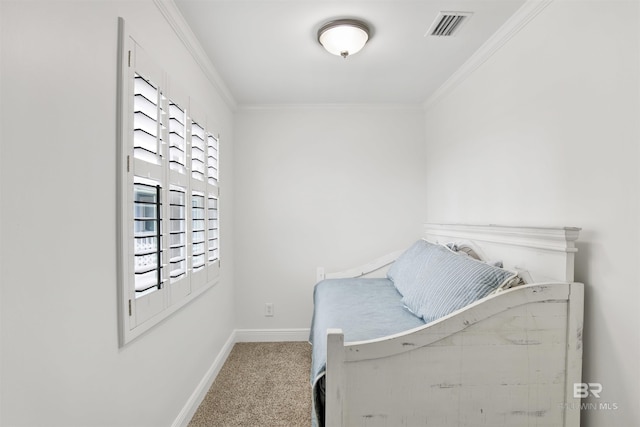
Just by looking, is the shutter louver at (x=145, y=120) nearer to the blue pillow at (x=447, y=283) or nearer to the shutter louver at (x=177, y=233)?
the shutter louver at (x=177, y=233)

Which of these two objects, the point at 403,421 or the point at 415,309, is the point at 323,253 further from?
the point at 403,421

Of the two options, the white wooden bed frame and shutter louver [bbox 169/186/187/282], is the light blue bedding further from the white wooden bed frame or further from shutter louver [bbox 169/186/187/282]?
shutter louver [bbox 169/186/187/282]

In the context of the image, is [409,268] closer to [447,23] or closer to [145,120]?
[447,23]

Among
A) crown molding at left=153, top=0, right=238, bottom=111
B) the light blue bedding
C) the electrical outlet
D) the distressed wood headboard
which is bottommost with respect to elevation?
the electrical outlet

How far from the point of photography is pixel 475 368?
4.27 feet

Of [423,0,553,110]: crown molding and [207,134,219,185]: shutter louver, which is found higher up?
[423,0,553,110]: crown molding

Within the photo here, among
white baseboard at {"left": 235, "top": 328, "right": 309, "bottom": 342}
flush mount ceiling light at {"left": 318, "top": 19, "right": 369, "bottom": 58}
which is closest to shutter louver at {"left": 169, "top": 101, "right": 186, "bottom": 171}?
flush mount ceiling light at {"left": 318, "top": 19, "right": 369, "bottom": 58}

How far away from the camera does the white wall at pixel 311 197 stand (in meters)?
3.39

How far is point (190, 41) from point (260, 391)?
2.37m

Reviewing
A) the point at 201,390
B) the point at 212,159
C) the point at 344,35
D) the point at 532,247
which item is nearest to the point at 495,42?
the point at 344,35

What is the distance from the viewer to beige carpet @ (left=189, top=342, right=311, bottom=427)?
2.08m

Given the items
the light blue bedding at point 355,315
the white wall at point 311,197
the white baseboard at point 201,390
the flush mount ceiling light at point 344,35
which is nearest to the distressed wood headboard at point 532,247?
the light blue bedding at point 355,315

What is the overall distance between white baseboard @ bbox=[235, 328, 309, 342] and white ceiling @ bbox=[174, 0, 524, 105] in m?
2.29

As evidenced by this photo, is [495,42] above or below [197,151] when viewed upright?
above
